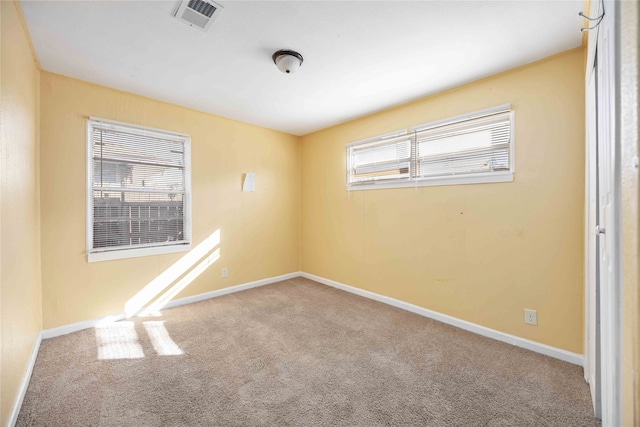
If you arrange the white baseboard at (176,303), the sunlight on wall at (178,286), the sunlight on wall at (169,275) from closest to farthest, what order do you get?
the white baseboard at (176,303) → the sunlight on wall at (169,275) → the sunlight on wall at (178,286)

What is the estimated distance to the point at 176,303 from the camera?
3422 millimetres

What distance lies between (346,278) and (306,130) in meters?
2.44

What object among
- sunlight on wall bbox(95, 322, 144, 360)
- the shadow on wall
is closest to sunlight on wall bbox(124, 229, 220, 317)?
the shadow on wall

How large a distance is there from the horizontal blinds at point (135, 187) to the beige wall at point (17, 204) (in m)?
0.51

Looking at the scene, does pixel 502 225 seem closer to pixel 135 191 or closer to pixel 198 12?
pixel 198 12

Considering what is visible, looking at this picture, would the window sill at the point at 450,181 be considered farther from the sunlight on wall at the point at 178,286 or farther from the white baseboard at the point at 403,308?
the sunlight on wall at the point at 178,286

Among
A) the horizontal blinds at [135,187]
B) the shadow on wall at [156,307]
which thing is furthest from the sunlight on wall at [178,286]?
the horizontal blinds at [135,187]

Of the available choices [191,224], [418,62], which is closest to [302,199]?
[191,224]

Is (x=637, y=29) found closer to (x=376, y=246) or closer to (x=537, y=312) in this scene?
A: (x=537, y=312)

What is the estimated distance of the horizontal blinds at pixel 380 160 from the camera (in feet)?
10.9

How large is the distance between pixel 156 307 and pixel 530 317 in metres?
3.92

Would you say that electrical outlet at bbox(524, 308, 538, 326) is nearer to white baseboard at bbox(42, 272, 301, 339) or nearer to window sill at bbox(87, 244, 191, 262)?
white baseboard at bbox(42, 272, 301, 339)

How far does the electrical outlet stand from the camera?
7.70ft

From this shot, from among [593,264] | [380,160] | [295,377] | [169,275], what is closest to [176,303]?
[169,275]
